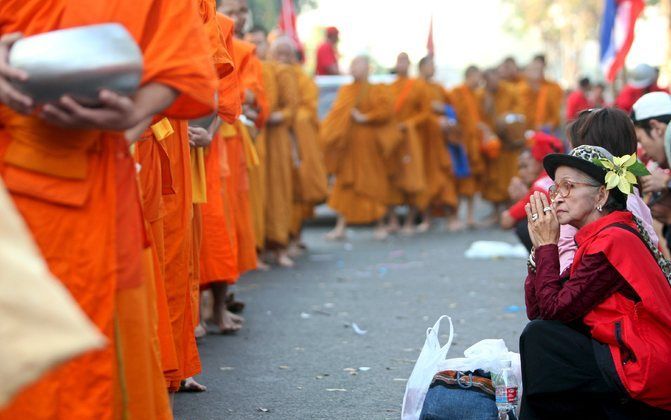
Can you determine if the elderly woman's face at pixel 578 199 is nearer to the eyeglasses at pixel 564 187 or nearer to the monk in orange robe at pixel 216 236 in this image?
the eyeglasses at pixel 564 187

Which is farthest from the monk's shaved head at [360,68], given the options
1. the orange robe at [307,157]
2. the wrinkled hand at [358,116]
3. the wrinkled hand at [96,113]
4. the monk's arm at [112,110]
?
the wrinkled hand at [96,113]

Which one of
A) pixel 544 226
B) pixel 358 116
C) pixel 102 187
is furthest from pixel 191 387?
pixel 358 116

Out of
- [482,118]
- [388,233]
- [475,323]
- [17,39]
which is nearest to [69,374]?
[17,39]

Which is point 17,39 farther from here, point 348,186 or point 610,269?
point 348,186

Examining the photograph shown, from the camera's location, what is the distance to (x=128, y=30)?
3.27 meters

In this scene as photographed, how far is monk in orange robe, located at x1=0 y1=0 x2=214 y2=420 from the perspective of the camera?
3.15 m

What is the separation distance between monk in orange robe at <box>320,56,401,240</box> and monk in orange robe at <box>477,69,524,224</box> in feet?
7.75

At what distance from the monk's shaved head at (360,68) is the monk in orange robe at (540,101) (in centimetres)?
371

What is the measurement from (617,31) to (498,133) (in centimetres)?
250

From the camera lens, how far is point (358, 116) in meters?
13.7

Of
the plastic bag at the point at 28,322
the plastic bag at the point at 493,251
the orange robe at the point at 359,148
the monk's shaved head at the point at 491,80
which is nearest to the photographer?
the plastic bag at the point at 28,322

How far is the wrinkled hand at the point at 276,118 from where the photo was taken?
35.8 ft

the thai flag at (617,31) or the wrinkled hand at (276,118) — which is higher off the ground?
the thai flag at (617,31)

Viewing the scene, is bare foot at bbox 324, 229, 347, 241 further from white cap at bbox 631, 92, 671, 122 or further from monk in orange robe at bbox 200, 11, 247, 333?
white cap at bbox 631, 92, 671, 122
